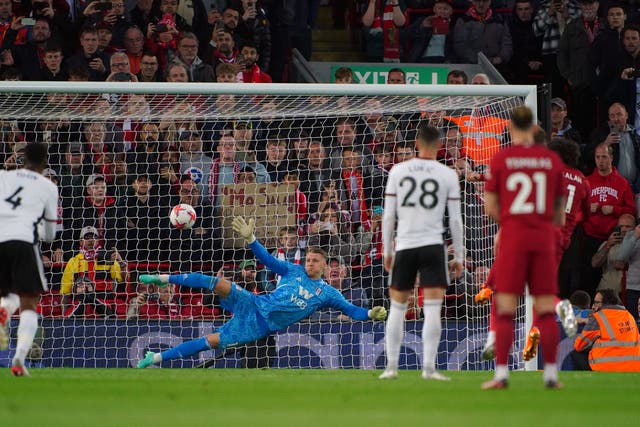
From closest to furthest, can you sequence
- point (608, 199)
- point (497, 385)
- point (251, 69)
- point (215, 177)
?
point (497, 385) < point (215, 177) < point (608, 199) < point (251, 69)

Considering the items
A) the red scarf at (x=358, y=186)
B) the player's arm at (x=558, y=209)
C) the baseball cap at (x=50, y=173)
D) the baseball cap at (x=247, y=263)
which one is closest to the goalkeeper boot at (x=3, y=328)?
the player's arm at (x=558, y=209)

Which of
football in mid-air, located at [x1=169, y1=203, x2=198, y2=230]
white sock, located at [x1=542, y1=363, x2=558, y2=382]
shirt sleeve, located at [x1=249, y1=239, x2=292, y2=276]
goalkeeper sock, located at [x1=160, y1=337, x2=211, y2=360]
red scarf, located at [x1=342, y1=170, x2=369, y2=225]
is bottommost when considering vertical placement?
goalkeeper sock, located at [x1=160, y1=337, x2=211, y2=360]

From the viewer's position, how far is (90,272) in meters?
15.4

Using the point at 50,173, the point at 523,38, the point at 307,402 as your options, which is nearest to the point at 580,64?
the point at 523,38

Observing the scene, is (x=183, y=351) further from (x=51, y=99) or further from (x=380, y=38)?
(x=380, y=38)

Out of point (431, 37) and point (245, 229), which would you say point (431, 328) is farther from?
point (431, 37)

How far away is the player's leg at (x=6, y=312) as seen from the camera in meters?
10.3

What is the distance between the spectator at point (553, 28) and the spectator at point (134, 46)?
6.89 metres

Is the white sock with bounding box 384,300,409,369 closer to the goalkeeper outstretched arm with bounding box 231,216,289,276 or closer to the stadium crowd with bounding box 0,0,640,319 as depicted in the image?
the goalkeeper outstretched arm with bounding box 231,216,289,276

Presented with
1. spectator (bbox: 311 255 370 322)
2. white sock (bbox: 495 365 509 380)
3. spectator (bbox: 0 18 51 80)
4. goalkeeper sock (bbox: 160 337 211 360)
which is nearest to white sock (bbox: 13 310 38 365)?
goalkeeper sock (bbox: 160 337 211 360)

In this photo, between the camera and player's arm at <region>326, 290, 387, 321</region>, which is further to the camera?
the camera

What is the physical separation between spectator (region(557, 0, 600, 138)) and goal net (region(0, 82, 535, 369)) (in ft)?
11.5

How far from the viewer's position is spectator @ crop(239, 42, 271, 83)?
17.8 m

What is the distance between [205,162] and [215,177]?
9.4 inches
